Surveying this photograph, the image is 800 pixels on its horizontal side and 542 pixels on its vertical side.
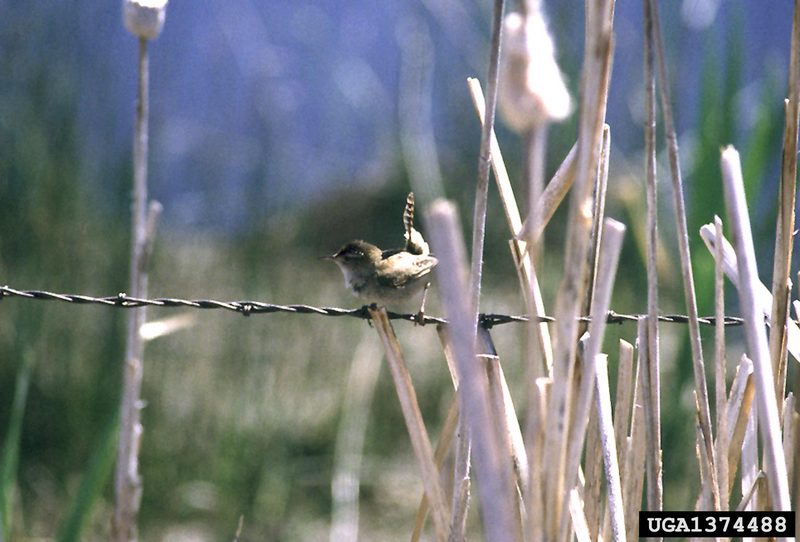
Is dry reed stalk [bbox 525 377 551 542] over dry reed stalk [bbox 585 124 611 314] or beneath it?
beneath

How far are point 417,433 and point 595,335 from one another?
52 centimetres

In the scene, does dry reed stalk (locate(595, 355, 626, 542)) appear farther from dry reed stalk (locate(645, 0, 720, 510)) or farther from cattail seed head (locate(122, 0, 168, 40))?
cattail seed head (locate(122, 0, 168, 40))

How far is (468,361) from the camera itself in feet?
3.32

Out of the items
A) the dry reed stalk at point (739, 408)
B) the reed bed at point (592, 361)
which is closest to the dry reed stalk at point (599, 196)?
the reed bed at point (592, 361)

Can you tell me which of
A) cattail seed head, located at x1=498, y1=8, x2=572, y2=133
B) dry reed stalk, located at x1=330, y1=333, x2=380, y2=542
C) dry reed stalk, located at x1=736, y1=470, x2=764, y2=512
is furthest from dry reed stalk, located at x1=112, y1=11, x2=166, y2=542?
dry reed stalk, located at x1=330, y1=333, x2=380, y2=542

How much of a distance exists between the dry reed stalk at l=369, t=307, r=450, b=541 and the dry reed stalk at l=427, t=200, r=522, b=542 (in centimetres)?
48

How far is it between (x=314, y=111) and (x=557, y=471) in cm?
538

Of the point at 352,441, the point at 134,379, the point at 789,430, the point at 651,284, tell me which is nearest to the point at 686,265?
the point at 651,284

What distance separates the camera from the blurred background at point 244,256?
347cm

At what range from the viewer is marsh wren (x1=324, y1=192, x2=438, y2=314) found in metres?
3.01

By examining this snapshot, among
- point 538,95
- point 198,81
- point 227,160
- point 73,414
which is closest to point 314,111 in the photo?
point 198,81

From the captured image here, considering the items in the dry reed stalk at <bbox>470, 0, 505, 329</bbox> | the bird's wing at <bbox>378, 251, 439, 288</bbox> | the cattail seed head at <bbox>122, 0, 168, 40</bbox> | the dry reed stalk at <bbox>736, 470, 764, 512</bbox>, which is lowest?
the dry reed stalk at <bbox>736, 470, 764, 512</bbox>

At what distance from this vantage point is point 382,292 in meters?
3.07

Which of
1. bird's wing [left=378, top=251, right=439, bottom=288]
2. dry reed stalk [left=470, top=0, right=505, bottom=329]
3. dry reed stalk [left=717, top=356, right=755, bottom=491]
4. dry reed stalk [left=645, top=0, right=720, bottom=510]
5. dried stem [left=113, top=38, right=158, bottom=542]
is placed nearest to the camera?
dry reed stalk [left=470, top=0, right=505, bottom=329]
